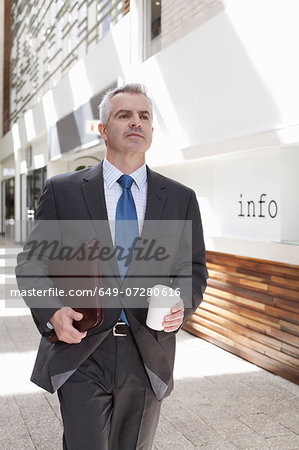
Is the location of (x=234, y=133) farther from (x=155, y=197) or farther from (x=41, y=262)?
(x=41, y=262)

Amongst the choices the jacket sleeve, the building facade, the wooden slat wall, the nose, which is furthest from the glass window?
the jacket sleeve

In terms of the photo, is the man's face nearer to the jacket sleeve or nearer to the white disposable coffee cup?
the jacket sleeve

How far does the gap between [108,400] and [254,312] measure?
3.40 m

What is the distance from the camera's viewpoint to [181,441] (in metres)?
3.43

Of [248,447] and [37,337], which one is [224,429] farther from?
[37,337]

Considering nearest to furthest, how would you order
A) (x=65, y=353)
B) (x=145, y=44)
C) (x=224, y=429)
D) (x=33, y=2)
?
(x=65, y=353)
(x=224, y=429)
(x=145, y=44)
(x=33, y=2)

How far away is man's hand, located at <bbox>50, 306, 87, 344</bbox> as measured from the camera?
1.78 m

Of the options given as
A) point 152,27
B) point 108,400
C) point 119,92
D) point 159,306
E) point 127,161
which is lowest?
point 108,400

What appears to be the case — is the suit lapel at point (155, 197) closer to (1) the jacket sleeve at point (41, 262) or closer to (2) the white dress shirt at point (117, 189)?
(2) the white dress shirt at point (117, 189)

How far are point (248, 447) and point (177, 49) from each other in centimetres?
463

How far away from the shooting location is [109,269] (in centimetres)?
196

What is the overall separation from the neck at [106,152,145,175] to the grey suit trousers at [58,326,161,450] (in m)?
0.64

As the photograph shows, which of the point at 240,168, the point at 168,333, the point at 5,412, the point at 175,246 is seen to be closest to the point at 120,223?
the point at 175,246

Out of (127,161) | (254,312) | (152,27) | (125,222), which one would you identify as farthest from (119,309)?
(152,27)
